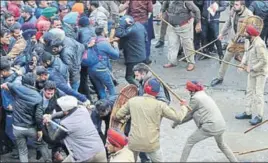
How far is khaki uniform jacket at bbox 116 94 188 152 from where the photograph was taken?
8.87 metres

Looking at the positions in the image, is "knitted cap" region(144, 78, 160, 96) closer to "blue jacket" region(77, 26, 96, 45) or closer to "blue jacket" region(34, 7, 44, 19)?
"blue jacket" region(77, 26, 96, 45)

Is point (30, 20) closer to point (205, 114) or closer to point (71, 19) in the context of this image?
point (71, 19)

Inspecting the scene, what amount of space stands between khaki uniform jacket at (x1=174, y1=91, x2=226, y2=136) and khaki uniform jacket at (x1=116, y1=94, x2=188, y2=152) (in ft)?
1.47

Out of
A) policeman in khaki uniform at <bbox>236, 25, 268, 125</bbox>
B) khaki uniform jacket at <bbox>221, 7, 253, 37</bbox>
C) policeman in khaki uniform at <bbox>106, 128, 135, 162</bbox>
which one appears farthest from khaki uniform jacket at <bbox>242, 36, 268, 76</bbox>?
Result: policeman in khaki uniform at <bbox>106, 128, 135, 162</bbox>

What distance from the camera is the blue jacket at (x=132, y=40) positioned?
41.2 feet

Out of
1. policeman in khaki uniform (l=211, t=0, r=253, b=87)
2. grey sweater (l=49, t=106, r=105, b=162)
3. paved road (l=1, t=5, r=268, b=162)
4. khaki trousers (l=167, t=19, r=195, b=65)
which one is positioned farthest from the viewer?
khaki trousers (l=167, t=19, r=195, b=65)

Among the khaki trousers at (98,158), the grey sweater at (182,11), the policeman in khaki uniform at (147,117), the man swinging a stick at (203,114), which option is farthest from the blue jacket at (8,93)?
the grey sweater at (182,11)

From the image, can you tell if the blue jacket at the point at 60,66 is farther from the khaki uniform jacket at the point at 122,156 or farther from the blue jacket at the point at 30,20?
the khaki uniform jacket at the point at 122,156

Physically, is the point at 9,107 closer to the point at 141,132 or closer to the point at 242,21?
the point at 141,132

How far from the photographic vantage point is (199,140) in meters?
9.62

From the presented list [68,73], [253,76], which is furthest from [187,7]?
[68,73]

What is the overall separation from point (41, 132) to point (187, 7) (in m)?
5.65

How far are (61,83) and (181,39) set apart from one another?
456 centimetres

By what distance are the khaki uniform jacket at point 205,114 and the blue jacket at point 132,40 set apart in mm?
3391
